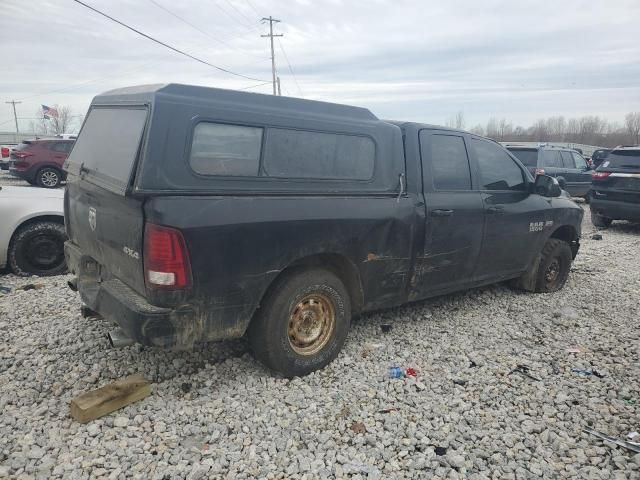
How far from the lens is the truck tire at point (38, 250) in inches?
227

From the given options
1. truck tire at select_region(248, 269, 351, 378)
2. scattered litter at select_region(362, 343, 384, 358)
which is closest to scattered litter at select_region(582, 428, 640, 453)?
scattered litter at select_region(362, 343, 384, 358)

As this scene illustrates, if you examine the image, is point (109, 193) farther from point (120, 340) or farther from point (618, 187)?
point (618, 187)

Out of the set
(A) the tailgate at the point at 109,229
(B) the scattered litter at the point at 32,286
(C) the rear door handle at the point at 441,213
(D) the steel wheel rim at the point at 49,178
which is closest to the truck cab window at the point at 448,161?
(C) the rear door handle at the point at 441,213

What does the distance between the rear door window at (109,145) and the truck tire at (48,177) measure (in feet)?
45.4

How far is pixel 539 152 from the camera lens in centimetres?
1325

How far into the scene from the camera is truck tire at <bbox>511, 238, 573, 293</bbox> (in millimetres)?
5730

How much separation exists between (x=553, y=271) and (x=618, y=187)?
5900 mm

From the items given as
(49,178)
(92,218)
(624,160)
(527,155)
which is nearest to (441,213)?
(92,218)

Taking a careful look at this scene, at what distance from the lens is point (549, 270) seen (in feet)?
19.4

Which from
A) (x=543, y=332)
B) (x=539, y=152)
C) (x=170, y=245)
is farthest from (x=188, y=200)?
(x=539, y=152)

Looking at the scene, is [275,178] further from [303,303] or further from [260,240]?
Result: [303,303]

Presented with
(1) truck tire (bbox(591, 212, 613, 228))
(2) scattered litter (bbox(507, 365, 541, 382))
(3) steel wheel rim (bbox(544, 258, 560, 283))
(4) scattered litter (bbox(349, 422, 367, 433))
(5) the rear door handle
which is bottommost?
(4) scattered litter (bbox(349, 422, 367, 433))

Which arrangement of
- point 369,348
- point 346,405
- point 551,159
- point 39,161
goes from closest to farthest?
point 346,405, point 369,348, point 551,159, point 39,161

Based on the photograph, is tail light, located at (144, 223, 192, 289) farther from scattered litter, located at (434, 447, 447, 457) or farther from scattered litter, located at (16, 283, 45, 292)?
scattered litter, located at (16, 283, 45, 292)
